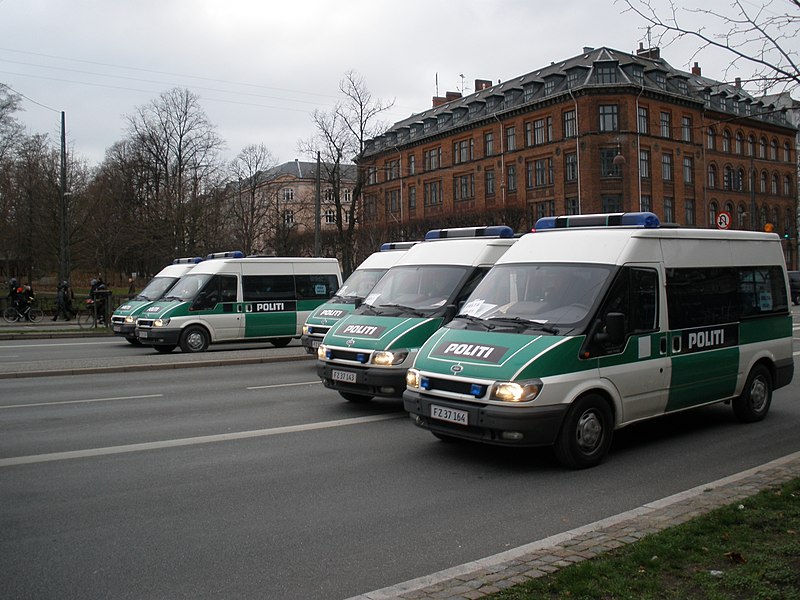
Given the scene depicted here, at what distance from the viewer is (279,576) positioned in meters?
4.75

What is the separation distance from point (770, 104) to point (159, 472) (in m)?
6.72

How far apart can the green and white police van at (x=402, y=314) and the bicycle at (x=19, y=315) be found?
25.7 metres

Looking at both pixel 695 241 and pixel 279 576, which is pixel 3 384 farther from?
pixel 695 241

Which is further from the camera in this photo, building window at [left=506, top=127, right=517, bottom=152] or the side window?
building window at [left=506, top=127, right=517, bottom=152]

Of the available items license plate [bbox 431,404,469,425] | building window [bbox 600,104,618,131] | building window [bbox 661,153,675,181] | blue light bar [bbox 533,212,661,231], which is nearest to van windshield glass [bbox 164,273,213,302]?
blue light bar [bbox 533,212,661,231]

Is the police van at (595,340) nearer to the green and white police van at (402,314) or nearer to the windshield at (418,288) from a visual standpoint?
the green and white police van at (402,314)

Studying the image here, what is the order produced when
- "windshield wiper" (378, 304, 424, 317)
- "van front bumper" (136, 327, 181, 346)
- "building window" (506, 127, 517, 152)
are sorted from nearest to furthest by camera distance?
"windshield wiper" (378, 304, 424, 317)
"van front bumper" (136, 327, 181, 346)
"building window" (506, 127, 517, 152)

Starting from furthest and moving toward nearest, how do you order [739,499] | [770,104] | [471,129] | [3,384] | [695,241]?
[471,129]
[3,384]
[695,241]
[770,104]
[739,499]

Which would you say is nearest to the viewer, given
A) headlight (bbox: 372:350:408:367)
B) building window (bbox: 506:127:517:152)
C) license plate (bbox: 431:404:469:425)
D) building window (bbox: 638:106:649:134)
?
license plate (bbox: 431:404:469:425)

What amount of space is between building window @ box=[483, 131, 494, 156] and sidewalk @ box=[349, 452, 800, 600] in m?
63.6

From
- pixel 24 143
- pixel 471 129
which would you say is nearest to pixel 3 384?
pixel 24 143

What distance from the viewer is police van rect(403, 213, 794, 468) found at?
7.14 meters

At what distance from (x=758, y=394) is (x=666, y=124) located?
55318 mm

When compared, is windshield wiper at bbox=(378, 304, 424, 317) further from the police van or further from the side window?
the side window
